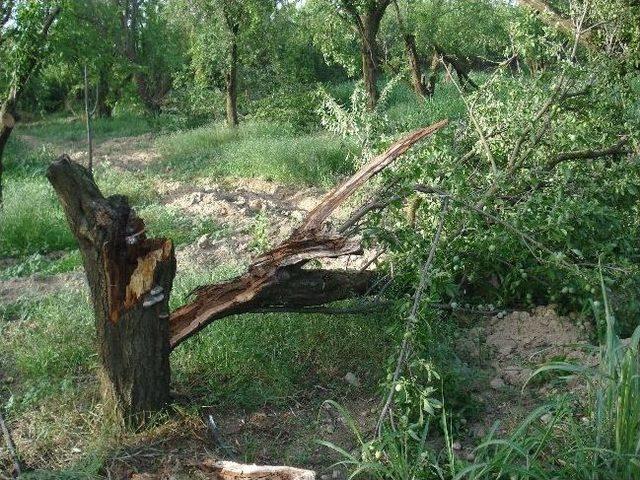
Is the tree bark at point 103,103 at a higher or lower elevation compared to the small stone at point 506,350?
higher

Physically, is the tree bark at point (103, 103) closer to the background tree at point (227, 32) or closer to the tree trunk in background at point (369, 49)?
the background tree at point (227, 32)

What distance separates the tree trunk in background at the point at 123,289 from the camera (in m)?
3.26

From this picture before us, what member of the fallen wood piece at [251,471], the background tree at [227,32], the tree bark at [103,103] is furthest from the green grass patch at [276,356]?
the tree bark at [103,103]

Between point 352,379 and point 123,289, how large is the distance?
1.34 meters

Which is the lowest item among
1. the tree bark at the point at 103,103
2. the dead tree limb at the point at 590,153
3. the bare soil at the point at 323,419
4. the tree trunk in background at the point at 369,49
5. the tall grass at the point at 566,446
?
the bare soil at the point at 323,419

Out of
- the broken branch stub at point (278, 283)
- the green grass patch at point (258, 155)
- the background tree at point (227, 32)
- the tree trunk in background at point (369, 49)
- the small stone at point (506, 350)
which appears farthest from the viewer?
the background tree at point (227, 32)

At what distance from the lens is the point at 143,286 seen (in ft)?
11.1

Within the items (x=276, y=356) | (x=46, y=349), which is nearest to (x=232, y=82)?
(x=46, y=349)

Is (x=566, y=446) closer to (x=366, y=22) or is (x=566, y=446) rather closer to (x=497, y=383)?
(x=497, y=383)

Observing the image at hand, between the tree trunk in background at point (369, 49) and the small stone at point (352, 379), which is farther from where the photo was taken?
the tree trunk in background at point (369, 49)

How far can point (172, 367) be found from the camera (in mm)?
4102

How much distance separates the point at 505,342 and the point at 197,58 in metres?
12.8

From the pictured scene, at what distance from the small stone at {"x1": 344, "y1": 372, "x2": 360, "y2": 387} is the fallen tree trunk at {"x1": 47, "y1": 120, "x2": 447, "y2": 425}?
0.45 meters

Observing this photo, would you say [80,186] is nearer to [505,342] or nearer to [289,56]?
[505,342]
